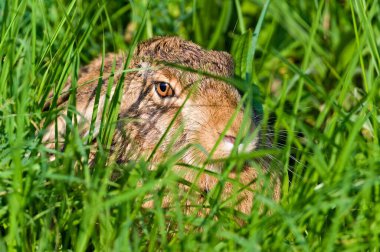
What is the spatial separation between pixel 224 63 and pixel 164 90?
0.40 meters

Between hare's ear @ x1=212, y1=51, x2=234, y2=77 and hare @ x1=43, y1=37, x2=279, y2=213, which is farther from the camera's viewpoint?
hare's ear @ x1=212, y1=51, x2=234, y2=77

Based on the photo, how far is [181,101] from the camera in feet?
12.7

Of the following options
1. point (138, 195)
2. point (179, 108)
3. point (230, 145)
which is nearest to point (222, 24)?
point (179, 108)

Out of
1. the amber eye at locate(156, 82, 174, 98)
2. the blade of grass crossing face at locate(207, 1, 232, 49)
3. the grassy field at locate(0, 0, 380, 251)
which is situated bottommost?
the grassy field at locate(0, 0, 380, 251)

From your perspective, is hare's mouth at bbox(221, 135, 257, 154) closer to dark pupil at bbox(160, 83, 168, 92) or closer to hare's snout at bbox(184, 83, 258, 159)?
hare's snout at bbox(184, 83, 258, 159)

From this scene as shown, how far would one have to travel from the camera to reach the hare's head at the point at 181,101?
352 centimetres

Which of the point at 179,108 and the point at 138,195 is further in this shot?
the point at 179,108

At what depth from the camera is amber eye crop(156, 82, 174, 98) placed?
3918mm

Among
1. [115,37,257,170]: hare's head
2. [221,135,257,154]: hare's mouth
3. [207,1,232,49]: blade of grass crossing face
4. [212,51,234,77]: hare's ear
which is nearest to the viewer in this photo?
[221,135,257,154]: hare's mouth

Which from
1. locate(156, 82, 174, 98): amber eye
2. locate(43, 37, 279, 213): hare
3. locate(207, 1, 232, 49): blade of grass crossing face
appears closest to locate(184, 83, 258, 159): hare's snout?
locate(43, 37, 279, 213): hare

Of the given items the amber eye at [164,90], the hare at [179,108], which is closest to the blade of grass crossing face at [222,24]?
the hare at [179,108]

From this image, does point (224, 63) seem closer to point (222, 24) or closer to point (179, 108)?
point (179, 108)

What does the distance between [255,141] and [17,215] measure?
1.11 m

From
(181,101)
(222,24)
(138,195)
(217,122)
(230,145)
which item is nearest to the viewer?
(138,195)
